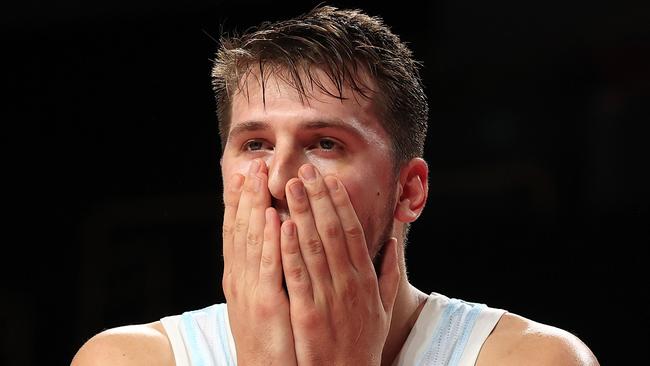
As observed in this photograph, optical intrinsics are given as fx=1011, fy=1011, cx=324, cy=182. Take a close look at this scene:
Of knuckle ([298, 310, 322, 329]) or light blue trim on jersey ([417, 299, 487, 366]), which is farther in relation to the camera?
light blue trim on jersey ([417, 299, 487, 366])

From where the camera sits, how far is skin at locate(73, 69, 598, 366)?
63.8 inches

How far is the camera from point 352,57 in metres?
1.86

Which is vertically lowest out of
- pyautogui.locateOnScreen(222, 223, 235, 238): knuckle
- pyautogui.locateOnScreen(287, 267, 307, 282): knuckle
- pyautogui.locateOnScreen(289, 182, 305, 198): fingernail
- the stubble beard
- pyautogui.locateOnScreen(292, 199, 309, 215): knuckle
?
the stubble beard

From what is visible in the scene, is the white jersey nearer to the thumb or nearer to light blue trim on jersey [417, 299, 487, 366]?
light blue trim on jersey [417, 299, 487, 366]

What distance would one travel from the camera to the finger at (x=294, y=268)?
1.60 metres

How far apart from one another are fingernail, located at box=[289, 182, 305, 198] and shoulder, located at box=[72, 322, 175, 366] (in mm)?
485

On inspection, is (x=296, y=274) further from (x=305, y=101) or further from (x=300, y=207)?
(x=305, y=101)

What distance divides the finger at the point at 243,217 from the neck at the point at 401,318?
0.40 meters

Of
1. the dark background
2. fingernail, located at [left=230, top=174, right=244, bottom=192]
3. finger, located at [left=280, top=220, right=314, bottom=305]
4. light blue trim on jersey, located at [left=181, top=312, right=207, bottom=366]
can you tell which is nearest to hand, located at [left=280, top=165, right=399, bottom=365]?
finger, located at [left=280, top=220, right=314, bottom=305]

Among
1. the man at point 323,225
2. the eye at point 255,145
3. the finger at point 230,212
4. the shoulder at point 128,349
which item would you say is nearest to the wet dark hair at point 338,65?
the man at point 323,225

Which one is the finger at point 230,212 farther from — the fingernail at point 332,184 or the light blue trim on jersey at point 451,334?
the light blue trim on jersey at point 451,334

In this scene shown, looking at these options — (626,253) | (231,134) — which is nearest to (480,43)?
(626,253)

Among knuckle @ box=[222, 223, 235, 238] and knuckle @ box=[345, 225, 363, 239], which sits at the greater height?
knuckle @ box=[345, 225, 363, 239]

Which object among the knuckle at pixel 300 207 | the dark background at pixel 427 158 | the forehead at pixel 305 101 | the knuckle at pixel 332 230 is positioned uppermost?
the forehead at pixel 305 101
